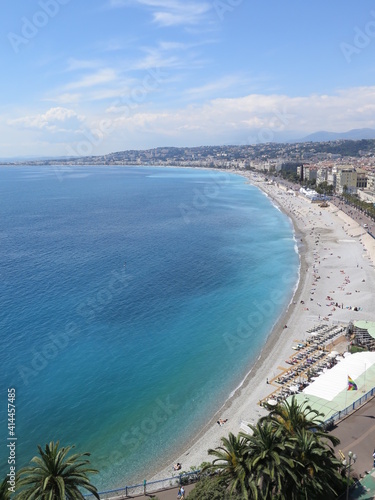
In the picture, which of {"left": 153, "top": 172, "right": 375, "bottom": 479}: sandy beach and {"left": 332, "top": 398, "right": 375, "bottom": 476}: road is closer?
{"left": 332, "top": 398, "right": 375, "bottom": 476}: road

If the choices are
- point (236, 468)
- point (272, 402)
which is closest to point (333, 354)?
point (272, 402)

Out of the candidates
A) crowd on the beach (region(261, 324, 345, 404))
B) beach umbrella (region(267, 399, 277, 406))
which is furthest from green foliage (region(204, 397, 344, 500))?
crowd on the beach (region(261, 324, 345, 404))

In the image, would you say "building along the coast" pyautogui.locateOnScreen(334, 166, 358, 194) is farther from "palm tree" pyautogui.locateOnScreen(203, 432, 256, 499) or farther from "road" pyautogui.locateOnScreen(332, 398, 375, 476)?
"palm tree" pyautogui.locateOnScreen(203, 432, 256, 499)

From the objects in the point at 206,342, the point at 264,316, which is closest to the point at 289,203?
the point at 264,316

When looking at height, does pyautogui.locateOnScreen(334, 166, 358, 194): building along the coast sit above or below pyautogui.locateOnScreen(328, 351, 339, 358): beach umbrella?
above

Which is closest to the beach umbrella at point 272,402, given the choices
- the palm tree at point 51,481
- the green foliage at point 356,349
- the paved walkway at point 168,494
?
the paved walkway at point 168,494

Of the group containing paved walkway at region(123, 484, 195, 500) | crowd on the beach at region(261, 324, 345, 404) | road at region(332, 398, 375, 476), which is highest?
road at region(332, 398, 375, 476)

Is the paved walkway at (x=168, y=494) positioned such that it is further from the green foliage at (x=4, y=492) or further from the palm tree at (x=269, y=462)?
the green foliage at (x=4, y=492)

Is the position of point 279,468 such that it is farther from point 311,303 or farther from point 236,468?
point 311,303
